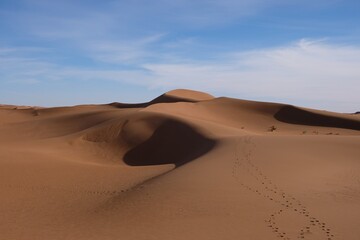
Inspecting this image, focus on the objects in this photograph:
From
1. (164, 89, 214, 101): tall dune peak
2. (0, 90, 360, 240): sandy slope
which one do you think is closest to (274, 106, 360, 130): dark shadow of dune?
(0, 90, 360, 240): sandy slope

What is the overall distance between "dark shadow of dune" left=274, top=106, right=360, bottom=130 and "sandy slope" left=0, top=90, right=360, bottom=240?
12.9 m

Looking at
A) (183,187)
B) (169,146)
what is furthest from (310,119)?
(183,187)

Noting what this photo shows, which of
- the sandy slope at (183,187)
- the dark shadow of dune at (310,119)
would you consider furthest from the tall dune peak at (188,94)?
the sandy slope at (183,187)

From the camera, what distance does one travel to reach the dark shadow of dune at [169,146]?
59.0ft

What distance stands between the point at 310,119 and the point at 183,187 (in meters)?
23.4

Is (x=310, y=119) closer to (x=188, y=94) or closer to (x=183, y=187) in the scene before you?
(x=188, y=94)

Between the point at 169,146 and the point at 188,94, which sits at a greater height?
the point at 188,94

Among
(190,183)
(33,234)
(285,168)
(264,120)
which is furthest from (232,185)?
(264,120)

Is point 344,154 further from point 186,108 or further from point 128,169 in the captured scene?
point 186,108

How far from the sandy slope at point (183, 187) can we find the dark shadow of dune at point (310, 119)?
42.2 feet

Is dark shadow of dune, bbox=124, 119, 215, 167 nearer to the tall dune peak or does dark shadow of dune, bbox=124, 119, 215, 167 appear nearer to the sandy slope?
the sandy slope

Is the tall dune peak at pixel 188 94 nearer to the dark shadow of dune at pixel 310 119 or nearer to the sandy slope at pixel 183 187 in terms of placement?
the dark shadow of dune at pixel 310 119

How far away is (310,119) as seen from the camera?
3144 cm

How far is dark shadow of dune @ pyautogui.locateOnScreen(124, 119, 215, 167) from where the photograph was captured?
1798 centimetres
